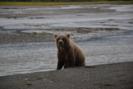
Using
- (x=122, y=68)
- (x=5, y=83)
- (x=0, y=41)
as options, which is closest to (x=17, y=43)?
(x=0, y=41)

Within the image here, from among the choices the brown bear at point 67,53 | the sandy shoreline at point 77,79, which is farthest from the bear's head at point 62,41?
the sandy shoreline at point 77,79

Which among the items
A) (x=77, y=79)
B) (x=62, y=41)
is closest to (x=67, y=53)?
(x=62, y=41)

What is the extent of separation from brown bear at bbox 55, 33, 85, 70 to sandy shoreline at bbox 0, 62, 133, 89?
659mm

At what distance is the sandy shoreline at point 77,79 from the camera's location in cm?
622

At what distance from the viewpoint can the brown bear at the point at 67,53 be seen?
Answer: 8414 mm

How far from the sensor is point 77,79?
6719mm

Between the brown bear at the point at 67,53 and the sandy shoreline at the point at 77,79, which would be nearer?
the sandy shoreline at the point at 77,79

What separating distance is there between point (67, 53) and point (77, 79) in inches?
73.4

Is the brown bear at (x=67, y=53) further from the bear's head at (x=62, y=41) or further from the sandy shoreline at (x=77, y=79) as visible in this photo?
the sandy shoreline at (x=77, y=79)

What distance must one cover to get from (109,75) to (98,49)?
4255 mm

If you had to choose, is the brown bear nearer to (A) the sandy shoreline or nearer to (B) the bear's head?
(B) the bear's head

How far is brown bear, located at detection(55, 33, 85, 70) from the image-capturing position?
8.41m

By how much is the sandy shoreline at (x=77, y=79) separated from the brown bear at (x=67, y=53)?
659mm

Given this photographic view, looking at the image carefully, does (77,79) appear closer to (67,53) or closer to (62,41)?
(62,41)
